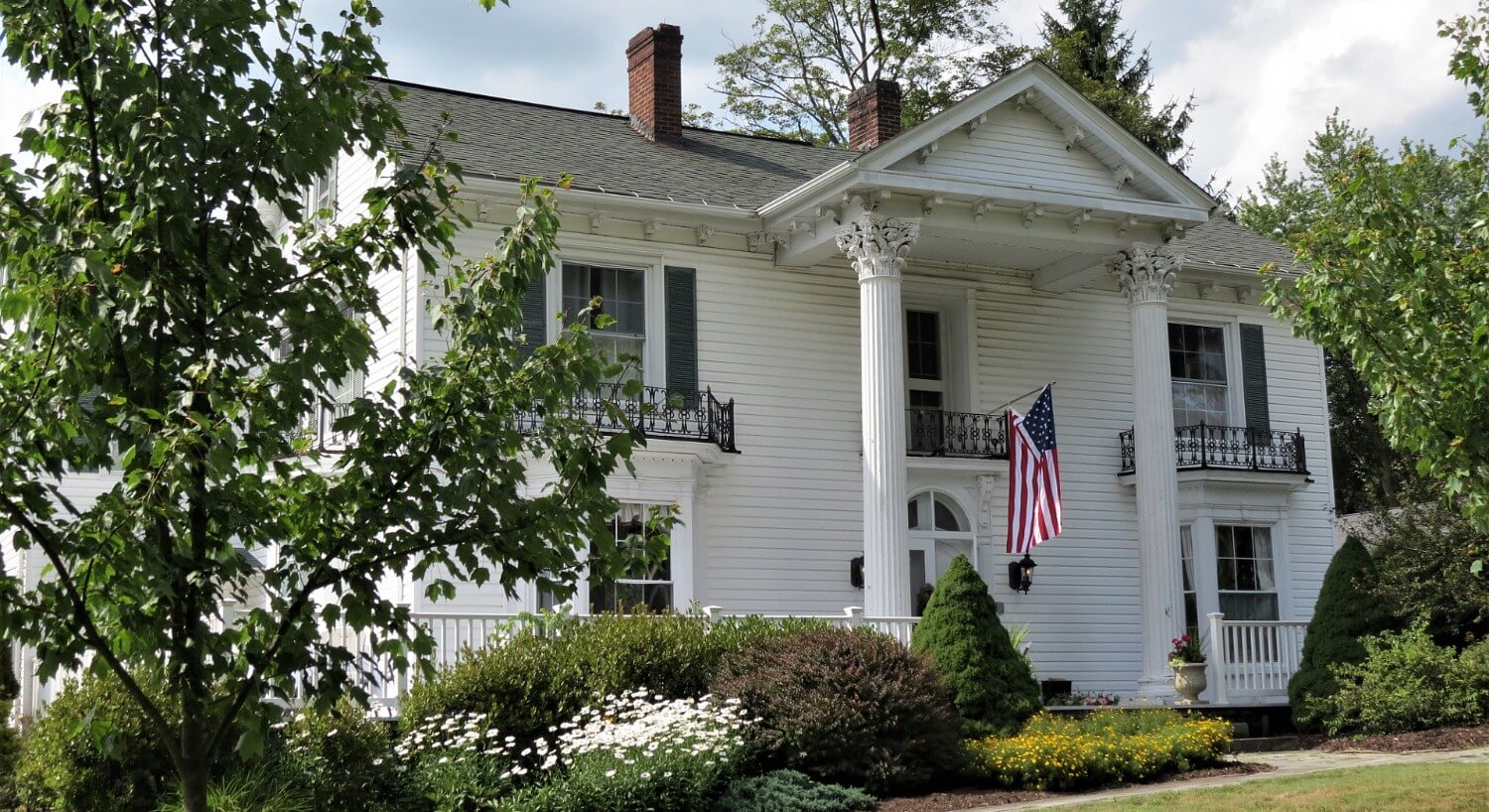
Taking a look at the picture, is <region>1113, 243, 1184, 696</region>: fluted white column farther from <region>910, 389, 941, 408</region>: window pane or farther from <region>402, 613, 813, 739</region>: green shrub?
<region>402, 613, 813, 739</region>: green shrub

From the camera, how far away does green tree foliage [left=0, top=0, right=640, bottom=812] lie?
5.54 metres

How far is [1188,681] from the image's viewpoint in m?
19.8

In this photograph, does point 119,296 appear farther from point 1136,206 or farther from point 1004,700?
point 1136,206

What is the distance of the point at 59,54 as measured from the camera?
6.17 m

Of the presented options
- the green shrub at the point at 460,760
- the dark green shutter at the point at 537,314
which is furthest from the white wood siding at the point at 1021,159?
the green shrub at the point at 460,760

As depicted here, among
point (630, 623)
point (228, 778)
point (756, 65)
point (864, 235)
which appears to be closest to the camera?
point (228, 778)

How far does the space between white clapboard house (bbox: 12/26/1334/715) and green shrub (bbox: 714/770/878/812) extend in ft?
12.9

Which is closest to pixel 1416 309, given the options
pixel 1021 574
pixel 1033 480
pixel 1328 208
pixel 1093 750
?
pixel 1093 750

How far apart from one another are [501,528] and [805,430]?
582 inches

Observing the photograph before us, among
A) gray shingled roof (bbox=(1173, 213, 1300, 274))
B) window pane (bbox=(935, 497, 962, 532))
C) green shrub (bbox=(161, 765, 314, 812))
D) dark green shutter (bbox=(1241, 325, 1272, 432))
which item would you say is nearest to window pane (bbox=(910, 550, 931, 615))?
window pane (bbox=(935, 497, 962, 532))

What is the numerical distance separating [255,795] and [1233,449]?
16.7 metres

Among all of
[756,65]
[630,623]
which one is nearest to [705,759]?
[630,623]

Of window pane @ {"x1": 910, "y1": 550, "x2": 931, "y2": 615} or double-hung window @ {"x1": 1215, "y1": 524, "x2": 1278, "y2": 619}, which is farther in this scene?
double-hung window @ {"x1": 1215, "y1": 524, "x2": 1278, "y2": 619}

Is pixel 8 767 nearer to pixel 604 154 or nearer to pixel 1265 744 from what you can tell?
pixel 604 154
